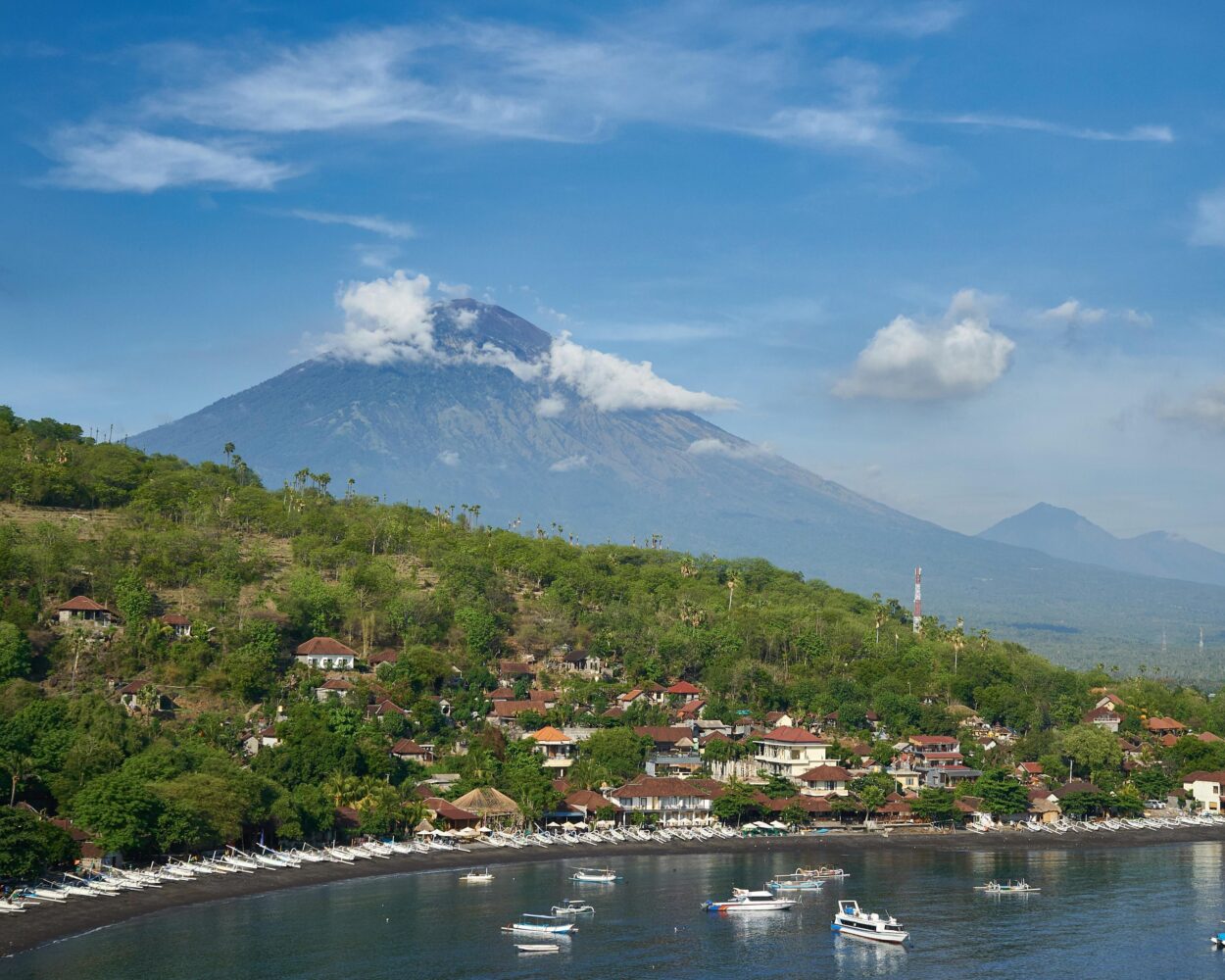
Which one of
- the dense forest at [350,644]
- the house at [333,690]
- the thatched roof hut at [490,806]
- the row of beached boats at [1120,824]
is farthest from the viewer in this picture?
the house at [333,690]

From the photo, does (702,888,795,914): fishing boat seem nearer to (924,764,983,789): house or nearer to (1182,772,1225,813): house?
(924,764,983,789): house

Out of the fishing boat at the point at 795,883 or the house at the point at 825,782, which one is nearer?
the fishing boat at the point at 795,883

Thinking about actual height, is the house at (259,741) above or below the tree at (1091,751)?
above

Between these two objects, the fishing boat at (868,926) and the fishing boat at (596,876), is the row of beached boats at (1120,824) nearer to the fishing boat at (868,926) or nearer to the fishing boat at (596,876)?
the fishing boat at (868,926)

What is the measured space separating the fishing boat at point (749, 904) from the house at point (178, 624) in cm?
4018

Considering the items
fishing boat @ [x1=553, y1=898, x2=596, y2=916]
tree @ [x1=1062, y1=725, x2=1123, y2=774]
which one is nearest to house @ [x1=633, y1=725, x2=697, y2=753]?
tree @ [x1=1062, y1=725, x2=1123, y2=774]

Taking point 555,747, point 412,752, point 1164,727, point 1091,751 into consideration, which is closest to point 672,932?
point 412,752

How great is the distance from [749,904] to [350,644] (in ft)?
137

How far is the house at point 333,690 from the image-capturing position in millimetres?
76438

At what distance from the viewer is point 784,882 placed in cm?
5741

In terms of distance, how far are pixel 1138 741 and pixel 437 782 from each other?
161 feet

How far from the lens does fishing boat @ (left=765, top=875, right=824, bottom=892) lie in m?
56.4

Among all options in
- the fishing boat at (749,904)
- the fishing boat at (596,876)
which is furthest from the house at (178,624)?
the fishing boat at (749,904)

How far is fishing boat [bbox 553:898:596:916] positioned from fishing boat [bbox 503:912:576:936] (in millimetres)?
631
